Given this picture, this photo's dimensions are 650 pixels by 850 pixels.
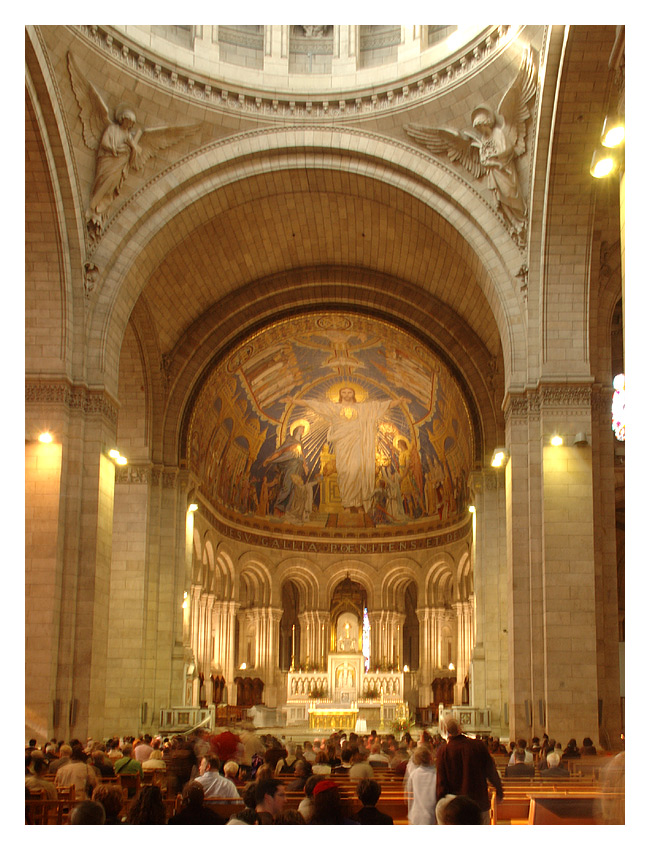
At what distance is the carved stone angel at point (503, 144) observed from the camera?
19359 millimetres

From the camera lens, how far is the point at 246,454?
3500cm

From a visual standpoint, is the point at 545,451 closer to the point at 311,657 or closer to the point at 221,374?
the point at 221,374

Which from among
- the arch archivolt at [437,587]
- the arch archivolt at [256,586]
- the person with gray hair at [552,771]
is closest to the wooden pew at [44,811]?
the person with gray hair at [552,771]

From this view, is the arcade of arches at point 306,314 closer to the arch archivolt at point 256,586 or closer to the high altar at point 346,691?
the high altar at point 346,691

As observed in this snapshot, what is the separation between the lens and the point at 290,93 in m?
22.5

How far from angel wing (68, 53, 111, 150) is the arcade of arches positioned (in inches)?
2.1

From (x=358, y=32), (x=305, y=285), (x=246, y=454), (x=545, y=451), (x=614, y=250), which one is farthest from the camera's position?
(x=246, y=454)

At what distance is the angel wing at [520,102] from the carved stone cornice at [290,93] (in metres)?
0.81

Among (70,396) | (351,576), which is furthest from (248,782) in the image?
(351,576)

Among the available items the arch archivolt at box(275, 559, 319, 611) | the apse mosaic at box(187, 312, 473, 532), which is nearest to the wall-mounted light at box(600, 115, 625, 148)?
the apse mosaic at box(187, 312, 473, 532)

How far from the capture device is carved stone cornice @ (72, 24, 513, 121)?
66.4 ft

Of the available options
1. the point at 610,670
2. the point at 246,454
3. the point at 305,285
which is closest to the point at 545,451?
the point at 610,670
